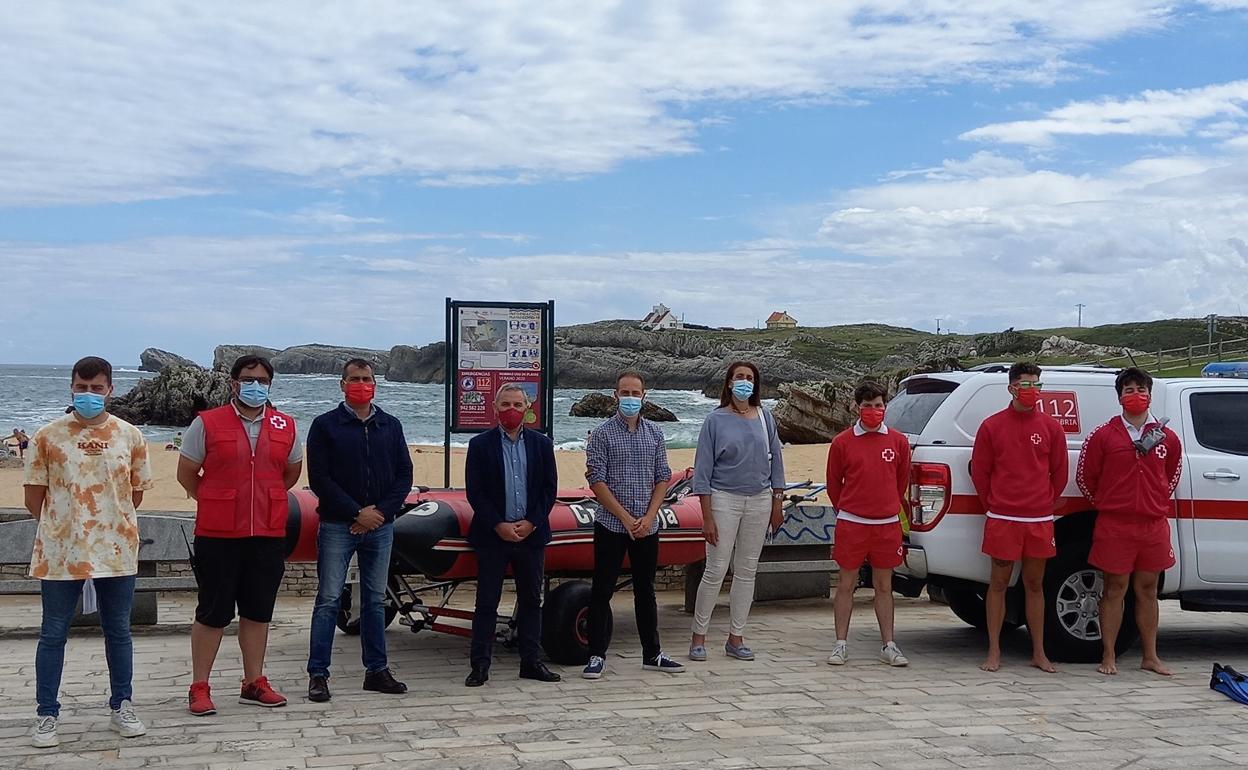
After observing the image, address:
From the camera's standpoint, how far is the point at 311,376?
505ft

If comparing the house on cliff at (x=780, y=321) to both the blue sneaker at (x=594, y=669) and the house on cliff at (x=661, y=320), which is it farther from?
the blue sneaker at (x=594, y=669)

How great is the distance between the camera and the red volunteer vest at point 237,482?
648 centimetres

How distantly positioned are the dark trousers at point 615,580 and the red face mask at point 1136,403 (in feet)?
10.2

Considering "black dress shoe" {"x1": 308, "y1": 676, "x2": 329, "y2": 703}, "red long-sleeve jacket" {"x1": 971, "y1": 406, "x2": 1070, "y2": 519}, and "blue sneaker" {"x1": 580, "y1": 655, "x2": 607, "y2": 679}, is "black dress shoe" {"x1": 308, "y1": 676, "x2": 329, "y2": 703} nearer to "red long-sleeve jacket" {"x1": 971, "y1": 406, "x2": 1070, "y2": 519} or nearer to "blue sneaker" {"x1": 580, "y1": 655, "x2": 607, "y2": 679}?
"blue sneaker" {"x1": 580, "y1": 655, "x2": 607, "y2": 679}

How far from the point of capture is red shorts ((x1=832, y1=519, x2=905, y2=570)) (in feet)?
26.1

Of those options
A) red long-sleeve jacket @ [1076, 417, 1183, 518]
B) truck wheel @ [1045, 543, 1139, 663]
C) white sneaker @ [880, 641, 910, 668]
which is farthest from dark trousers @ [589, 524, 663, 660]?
red long-sleeve jacket @ [1076, 417, 1183, 518]

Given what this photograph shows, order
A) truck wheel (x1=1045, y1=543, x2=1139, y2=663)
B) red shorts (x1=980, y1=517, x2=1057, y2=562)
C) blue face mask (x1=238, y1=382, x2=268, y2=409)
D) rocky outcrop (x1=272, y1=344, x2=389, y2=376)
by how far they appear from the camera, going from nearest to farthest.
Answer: blue face mask (x1=238, y1=382, x2=268, y2=409)
red shorts (x1=980, y1=517, x2=1057, y2=562)
truck wheel (x1=1045, y1=543, x2=1139, y2=663)
rocky outcrop (x1=272, y1=344, x2=389, y2=376)

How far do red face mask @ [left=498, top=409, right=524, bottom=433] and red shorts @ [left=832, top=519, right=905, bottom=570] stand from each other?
7.47 feet

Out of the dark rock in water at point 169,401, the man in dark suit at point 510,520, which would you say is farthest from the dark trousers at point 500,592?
the dark rock in water at point 169,401

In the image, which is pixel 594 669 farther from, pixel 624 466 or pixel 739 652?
pixel 624 466

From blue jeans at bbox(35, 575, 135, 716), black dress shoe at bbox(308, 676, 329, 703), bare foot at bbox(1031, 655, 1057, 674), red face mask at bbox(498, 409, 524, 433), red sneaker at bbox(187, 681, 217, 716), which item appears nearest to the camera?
blue jeans at bbox(35, 575, 135, 716)

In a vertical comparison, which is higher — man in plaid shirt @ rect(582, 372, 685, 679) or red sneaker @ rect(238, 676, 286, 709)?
man in plaid shirt @ rect(582, 372, 685, 679)

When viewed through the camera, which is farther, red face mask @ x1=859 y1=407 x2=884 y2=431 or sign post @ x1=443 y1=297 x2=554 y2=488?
sign post @ x1=443 y1=297 x2=554 y2=488

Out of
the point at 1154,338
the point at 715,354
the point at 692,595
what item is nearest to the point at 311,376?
the point at 715,354
